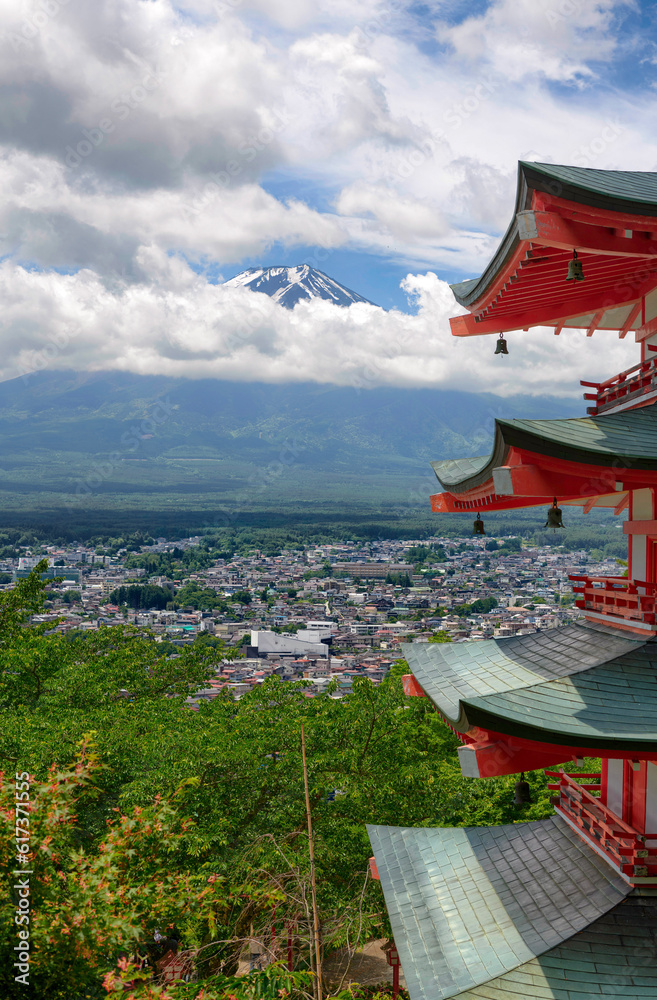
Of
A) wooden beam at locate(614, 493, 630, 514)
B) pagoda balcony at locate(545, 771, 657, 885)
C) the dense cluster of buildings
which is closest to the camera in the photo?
pagoda balcony at locate(545, 771, 657, 885)

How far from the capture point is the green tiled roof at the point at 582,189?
16.6ft

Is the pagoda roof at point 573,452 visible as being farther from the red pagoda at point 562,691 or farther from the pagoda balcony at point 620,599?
the pagoda balcony at point 620,599

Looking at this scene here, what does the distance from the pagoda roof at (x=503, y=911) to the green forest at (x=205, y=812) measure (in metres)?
0.90

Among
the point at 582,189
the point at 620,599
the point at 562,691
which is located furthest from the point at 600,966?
the point at 582,189

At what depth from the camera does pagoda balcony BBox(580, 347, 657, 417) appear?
6117mm

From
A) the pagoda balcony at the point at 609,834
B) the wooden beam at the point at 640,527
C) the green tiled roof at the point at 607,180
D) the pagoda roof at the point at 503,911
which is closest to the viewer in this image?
the green tiled roof at the point at 607,180

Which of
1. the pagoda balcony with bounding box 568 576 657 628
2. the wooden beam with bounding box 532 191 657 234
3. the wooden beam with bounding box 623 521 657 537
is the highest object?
the wooden beam with bounding box 532 191 657 234

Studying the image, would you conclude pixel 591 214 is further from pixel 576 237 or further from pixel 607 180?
pixel 607 180

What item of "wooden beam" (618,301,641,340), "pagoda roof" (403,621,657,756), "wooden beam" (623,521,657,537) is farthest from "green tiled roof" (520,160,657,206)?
"pagoda roof" (403,621,657,756)

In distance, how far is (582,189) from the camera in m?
5.07

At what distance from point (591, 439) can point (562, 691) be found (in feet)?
6.48

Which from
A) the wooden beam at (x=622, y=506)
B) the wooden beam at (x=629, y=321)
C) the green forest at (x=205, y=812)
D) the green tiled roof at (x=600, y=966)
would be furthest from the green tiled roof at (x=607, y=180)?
Result: the green forest at (x=205, y=812)

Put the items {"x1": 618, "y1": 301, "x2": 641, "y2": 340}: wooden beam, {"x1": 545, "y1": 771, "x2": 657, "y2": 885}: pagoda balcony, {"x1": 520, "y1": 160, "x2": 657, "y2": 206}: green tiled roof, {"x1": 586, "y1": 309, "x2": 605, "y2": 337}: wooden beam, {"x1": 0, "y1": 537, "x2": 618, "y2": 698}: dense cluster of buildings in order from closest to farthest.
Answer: {"x1": 520, "y1": 160, "x2": 657, "y2": 206}: green tiled roof < {"x1": 545, "y1": 771, "x2": 657, "y2": 885}: pagoda balcony < {"x1": 618, "y1": 301, "x2": 641, "y2": 340}: wooden beam < {"x1": 586, "y1": 309, "x2": 605, "y2": 337}: wooden beam < {"x1": 0, "y1": 537, "x2": 618, "y2": 698}: dense cluster of buildings

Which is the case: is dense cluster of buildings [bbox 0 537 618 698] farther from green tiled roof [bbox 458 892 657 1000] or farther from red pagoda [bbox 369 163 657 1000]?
green tiled roof [bbox 458 892 657 1000]
